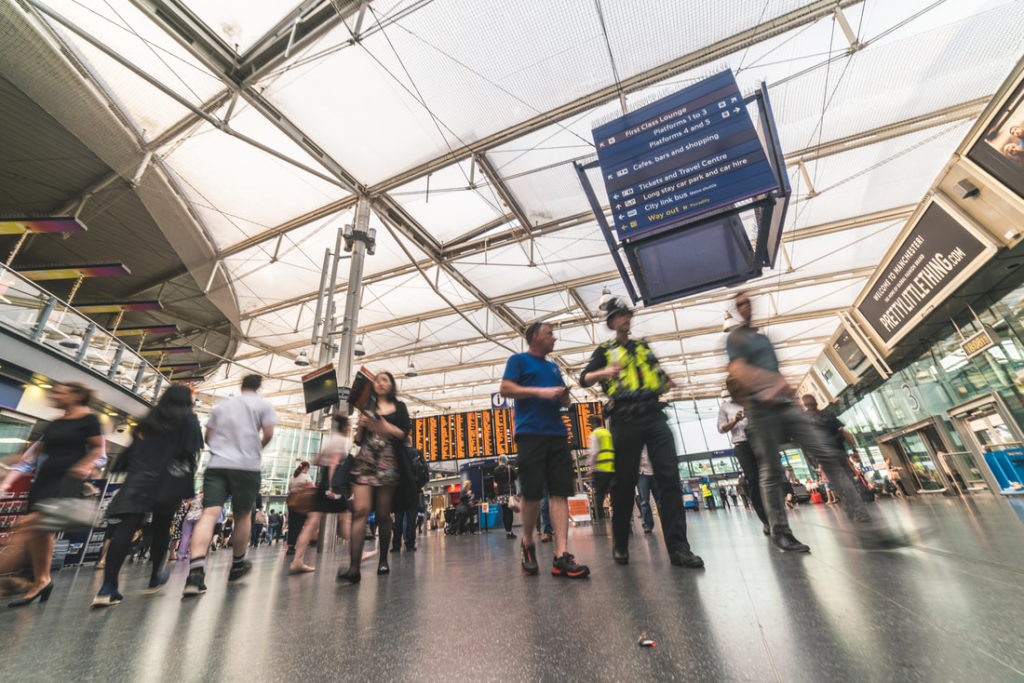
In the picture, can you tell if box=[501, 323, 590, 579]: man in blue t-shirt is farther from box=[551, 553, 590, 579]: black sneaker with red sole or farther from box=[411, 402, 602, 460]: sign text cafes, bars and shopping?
box=[411, 402, 602, 460]: sign text cafes, bars and shopping

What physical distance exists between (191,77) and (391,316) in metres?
9.09

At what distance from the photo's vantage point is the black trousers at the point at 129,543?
2.66m

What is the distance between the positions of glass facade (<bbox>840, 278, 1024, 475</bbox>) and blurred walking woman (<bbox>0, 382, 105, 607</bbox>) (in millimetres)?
12325

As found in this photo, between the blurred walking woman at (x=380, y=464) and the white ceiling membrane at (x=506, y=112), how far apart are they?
6081mm

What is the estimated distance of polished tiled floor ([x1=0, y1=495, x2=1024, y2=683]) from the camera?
0.94 m

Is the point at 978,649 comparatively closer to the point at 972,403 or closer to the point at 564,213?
the point at 564,213

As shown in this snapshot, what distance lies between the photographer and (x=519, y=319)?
1611 centimetres

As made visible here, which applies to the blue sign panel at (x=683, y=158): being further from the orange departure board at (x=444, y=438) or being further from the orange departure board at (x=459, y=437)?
the orange departure board at (x=444, y=438)

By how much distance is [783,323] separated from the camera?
16266mm

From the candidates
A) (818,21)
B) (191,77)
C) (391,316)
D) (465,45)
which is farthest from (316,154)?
(818,21)

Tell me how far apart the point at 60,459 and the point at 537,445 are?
337cm

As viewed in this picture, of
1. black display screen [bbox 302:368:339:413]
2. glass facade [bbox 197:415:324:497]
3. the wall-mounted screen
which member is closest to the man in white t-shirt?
black display screen [bbox 302:368:339:413]

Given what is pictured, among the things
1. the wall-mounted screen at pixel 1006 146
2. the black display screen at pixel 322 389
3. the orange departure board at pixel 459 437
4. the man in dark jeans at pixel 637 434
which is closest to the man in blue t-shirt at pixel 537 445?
the man in dark jeans at pixel 637 434

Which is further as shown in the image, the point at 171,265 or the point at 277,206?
the point at 171,265
